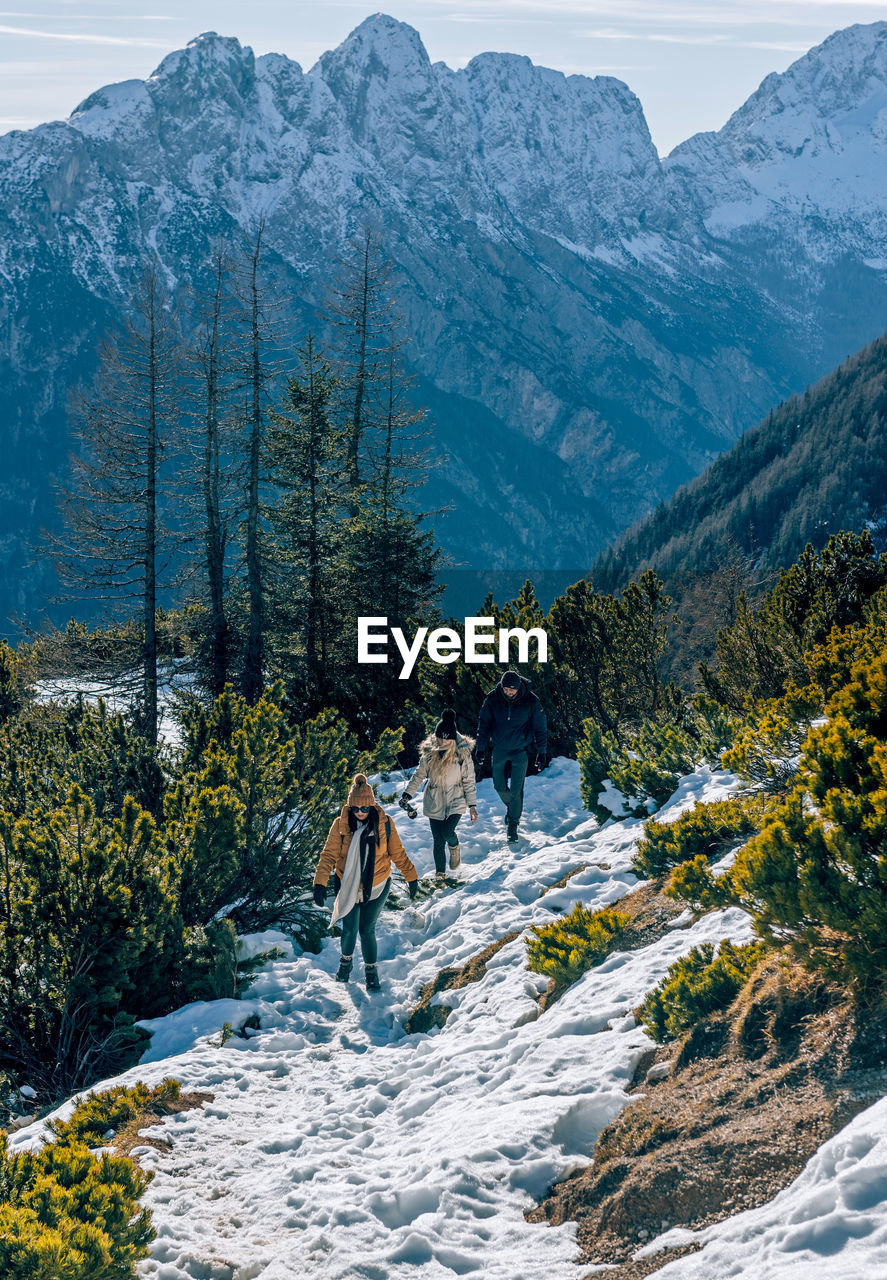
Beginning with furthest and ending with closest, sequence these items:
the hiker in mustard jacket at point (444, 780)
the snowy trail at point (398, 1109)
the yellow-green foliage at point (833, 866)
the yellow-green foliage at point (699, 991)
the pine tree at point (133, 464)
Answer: the pine tree at point (133, 464) < the hiker in mustard jacket at point (444, 780) < the yellow-green foliage at point (699, 991) < the snowy trail at point (398, 1109) < the yellow-green foliage at point (833, 866)

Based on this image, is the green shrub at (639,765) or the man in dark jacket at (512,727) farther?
the man in dark jacket at (512,727)

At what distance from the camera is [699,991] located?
14.5ft

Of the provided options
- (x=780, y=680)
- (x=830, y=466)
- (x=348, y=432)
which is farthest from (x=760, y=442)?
(x=780, y=680)

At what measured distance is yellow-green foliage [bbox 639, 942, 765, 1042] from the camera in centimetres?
442

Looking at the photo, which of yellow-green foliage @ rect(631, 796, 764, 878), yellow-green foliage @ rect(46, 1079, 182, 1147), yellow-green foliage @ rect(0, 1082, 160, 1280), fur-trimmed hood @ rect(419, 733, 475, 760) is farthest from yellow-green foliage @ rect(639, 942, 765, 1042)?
fur-trimmed hood @ rect(419, 733, 475, 760)

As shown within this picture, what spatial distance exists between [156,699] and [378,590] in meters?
6.34

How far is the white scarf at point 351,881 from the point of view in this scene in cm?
752

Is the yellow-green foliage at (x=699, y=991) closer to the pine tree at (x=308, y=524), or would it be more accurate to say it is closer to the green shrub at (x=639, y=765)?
the green shrub at (x=639, y=765)

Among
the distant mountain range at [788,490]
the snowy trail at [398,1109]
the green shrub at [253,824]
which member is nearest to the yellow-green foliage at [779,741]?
the snowy trail at [398,1109]

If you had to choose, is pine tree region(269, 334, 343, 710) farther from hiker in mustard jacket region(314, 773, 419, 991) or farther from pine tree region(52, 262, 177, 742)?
hiker in mustard jacket region(314, 773, 419, 991)

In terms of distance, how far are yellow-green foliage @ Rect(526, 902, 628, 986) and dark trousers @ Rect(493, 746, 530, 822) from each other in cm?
383

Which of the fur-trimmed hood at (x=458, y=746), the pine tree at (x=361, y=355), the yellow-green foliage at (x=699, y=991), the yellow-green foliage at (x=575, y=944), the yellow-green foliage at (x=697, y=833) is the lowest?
the yellow-green foliage at (x=575, y=944)

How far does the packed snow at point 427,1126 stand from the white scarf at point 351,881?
68cm

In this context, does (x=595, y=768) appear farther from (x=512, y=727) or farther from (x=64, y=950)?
(x=64, y=950)
